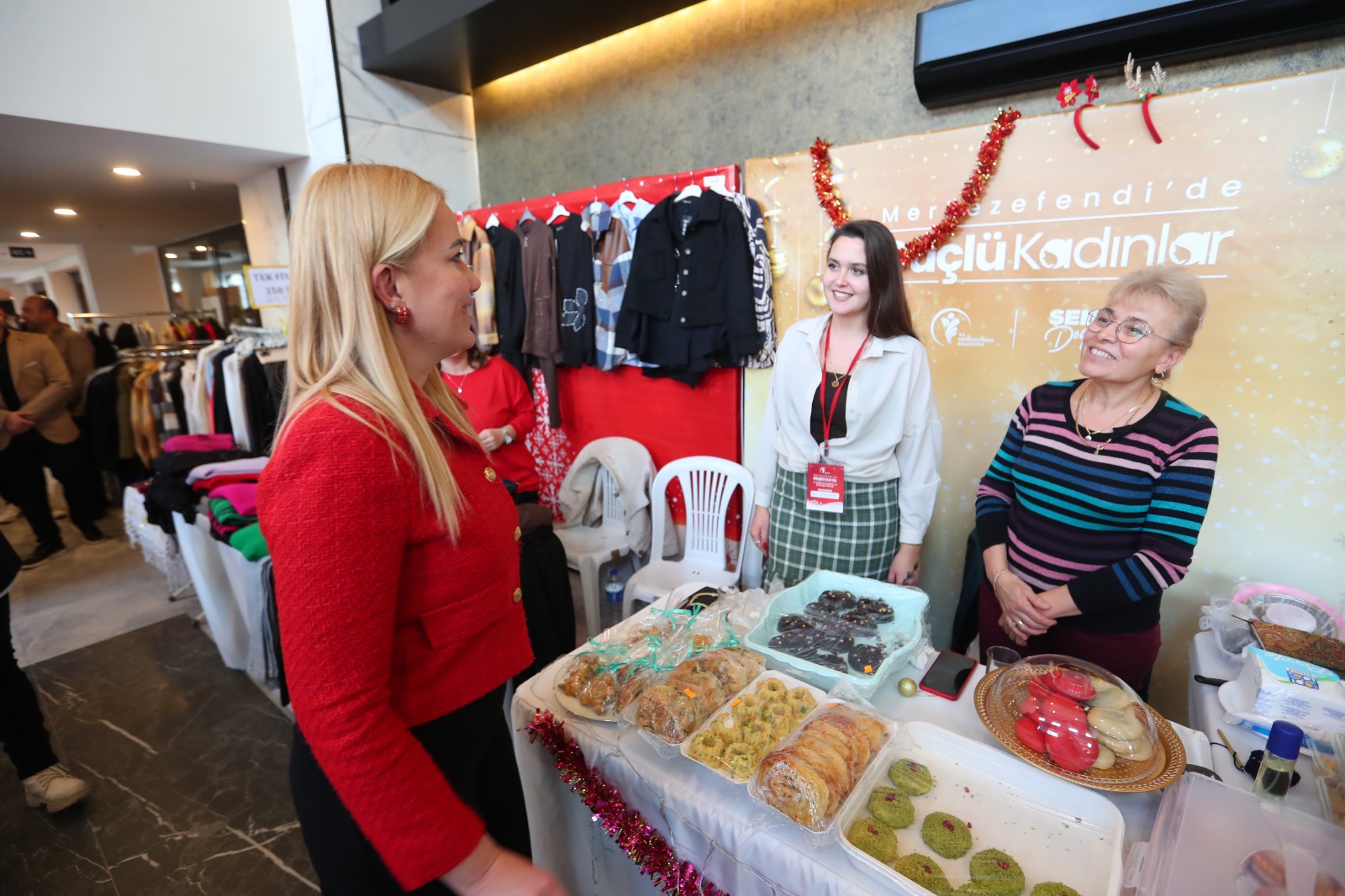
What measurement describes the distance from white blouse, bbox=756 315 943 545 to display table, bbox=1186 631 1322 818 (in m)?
0.71

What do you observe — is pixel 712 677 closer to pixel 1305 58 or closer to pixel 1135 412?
pixel 1135 412

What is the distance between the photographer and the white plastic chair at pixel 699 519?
2.67m

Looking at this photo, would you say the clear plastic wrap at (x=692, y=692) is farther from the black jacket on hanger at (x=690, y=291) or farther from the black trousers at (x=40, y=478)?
the black trousers at (x=40, y=478)

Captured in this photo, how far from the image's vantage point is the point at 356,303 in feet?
2.54

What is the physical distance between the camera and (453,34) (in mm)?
3055

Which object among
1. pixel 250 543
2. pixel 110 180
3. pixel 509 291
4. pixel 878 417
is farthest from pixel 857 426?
pixel 110 180

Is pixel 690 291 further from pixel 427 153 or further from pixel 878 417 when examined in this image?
pixel 427 153

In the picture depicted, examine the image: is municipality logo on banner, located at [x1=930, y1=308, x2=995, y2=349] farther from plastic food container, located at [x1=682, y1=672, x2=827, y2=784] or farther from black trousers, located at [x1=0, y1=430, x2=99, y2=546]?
black trousers, located at [x1=0, y1=430, x2=99, y2=546]

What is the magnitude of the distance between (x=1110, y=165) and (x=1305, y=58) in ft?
1.64

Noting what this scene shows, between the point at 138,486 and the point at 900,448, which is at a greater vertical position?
the point at 900,448

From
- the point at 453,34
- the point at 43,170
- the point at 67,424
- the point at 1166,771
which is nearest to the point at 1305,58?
the point at 1166,771

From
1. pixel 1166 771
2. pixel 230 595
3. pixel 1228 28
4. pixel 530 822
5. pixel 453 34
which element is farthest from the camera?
pixel 453 34

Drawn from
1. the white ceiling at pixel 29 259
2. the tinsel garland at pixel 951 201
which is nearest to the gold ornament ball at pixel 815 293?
the tinsel garland at pixel 951 201

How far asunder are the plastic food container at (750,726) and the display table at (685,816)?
0.06 meters
